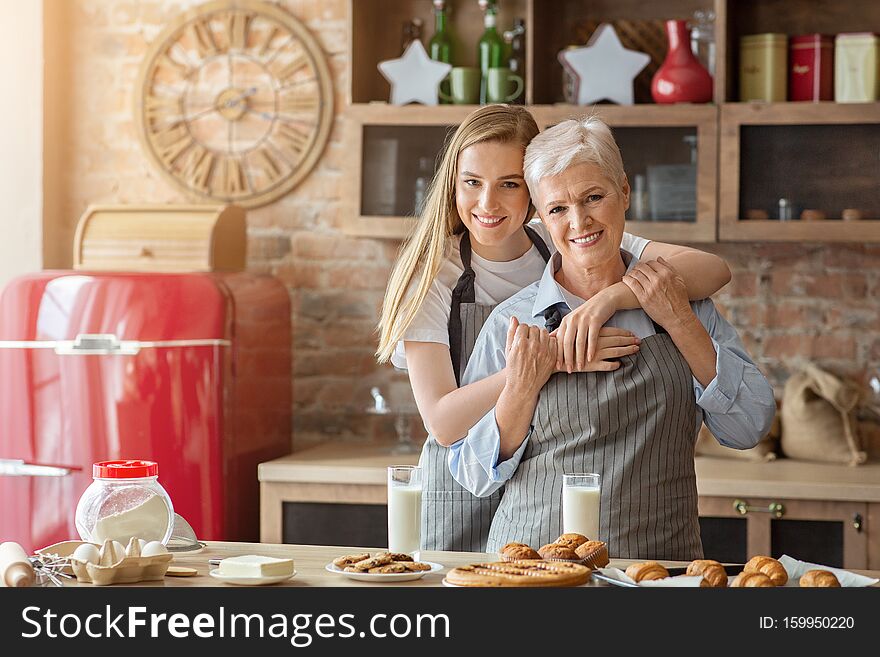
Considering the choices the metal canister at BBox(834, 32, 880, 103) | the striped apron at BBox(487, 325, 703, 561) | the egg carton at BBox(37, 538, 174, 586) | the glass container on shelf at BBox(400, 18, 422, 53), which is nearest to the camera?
the egg carton at BBox(37, 538, 174, 586)

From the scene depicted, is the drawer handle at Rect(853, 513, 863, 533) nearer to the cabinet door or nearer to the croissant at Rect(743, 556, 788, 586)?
the cabinet door

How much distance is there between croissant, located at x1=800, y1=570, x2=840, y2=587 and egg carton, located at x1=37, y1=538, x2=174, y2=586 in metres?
0.90

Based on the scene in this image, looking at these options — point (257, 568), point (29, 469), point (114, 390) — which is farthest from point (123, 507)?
point (29, 469)

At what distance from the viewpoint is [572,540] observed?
66.7 inches

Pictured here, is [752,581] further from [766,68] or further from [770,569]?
[766,68]

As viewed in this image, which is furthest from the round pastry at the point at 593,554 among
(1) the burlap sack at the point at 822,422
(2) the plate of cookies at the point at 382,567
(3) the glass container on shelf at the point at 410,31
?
(3) the glass container on shelf at the point at 410,31

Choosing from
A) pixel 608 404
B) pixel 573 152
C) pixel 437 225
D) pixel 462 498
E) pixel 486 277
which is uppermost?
pixel 573 152

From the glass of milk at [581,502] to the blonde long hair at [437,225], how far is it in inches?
23.2

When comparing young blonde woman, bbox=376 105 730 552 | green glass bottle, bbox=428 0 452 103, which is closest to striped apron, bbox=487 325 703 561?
young blonde woman, bbox=376 105 730 552

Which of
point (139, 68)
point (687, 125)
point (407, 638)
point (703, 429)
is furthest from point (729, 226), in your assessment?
point (407, 638)

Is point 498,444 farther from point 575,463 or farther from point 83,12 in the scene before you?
point 83,12

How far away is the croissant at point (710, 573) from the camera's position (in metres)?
1.53

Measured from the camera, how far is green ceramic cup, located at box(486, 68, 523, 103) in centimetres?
363

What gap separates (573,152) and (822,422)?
179cm
